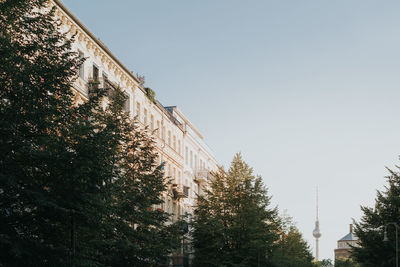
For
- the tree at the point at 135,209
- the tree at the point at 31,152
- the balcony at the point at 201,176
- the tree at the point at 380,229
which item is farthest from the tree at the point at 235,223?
the tree at the point at 31,152

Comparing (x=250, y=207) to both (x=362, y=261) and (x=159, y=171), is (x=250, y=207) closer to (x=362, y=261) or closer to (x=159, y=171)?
(x=362, y=261)

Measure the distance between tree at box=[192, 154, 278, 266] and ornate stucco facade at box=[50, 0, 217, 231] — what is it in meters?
3.88

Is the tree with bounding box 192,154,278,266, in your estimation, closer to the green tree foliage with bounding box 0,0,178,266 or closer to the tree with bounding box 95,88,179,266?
the tree with bounding box 95,88,179,266

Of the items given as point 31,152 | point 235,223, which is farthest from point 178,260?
point 31,152

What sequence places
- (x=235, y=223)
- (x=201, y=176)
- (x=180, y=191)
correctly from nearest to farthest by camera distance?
1. (x=235, y=223)
2. (x=180, y=191)
3. (x=201, y=176)

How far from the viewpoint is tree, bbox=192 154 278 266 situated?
48.6m

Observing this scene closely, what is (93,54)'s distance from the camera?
43562mm

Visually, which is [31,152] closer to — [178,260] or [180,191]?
[178,260]

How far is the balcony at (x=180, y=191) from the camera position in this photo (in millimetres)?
62859

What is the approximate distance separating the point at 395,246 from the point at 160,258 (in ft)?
78.8

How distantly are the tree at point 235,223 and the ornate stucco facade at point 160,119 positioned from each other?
3880mm

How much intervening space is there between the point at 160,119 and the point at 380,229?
22.8 m

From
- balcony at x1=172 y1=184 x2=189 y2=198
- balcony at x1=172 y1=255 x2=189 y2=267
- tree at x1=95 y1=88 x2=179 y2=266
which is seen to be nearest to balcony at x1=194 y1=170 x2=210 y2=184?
balcony at x1=172 y1=184 x2=189 y2=198

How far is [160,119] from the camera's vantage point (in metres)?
59.8
